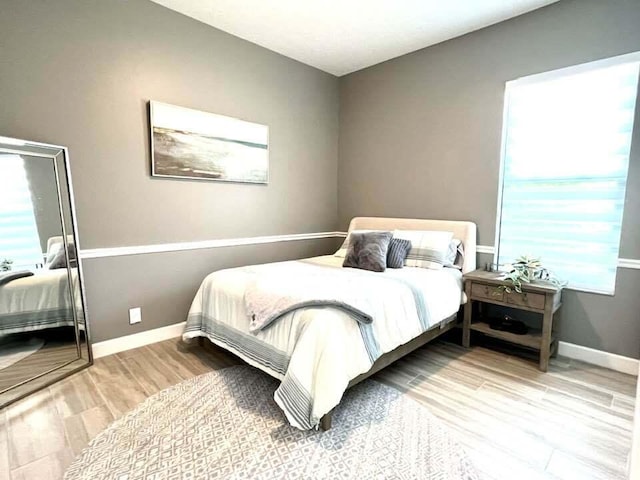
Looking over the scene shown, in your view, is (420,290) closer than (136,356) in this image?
Yes

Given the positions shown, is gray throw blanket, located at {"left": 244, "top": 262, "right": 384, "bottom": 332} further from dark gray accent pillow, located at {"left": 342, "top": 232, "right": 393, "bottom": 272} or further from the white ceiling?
the white ceiling

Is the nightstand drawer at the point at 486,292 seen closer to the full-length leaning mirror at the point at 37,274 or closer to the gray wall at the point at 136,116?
the gray wall at the point at 136,116

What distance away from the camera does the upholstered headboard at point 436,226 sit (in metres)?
3.12

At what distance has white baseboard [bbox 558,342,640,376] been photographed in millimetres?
2486

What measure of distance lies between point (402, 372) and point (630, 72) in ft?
8.91

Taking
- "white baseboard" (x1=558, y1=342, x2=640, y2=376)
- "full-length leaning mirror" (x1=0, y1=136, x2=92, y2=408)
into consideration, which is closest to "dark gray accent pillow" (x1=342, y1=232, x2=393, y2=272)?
"white baseboard" (x1=558, y1=342, x2=640, y2=376)

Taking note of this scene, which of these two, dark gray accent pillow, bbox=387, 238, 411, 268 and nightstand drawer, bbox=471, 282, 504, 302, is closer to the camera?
nightstand drawer, bbox=471, 282, 504, 302

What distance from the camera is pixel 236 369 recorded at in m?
2.46

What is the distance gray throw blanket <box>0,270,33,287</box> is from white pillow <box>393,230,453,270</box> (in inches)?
113

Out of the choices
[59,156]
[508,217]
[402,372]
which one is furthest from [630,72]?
[59,156]

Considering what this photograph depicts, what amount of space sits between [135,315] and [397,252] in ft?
7.66

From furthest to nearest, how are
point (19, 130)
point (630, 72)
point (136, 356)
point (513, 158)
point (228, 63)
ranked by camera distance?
point (228, 63) → point (513, 158) → point (136, 356) → point (630, 72) → point (19, 130)

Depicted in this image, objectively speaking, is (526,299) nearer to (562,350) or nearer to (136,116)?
(562,350)

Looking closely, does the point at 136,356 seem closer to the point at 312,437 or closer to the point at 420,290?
the point at 312,437
